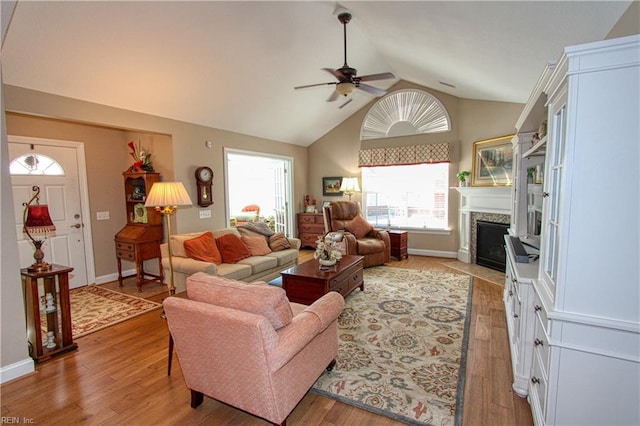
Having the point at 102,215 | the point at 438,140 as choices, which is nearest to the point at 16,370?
the point at 102,215

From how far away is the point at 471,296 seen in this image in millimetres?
4082

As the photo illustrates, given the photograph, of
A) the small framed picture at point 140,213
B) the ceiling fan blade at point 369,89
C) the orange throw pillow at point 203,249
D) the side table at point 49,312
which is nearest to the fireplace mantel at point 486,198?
the ceiling fan blade at point 369,89

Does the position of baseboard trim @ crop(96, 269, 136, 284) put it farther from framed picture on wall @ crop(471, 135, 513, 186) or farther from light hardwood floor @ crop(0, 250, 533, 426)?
framed picture on wall @ crop(471, 135, 513, 186)

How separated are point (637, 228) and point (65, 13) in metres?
4.11

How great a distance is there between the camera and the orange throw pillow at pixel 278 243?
5074mm

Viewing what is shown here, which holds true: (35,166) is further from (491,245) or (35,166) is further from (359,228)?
(491,245)

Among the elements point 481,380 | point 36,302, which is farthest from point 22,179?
point 481,380

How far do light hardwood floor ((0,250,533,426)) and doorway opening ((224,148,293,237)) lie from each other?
3898 millimetres

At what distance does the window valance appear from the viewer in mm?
6020

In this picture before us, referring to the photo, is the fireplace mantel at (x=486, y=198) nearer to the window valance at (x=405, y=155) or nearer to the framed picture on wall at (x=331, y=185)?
the window valance at (x=405, y=155)

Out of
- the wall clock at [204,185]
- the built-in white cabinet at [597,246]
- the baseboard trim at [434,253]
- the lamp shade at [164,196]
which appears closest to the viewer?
the built-in white cabinet at [597,246]

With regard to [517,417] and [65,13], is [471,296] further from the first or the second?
[65,13]

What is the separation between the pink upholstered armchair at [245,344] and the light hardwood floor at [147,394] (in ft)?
0.65

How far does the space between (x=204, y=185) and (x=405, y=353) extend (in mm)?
3761
